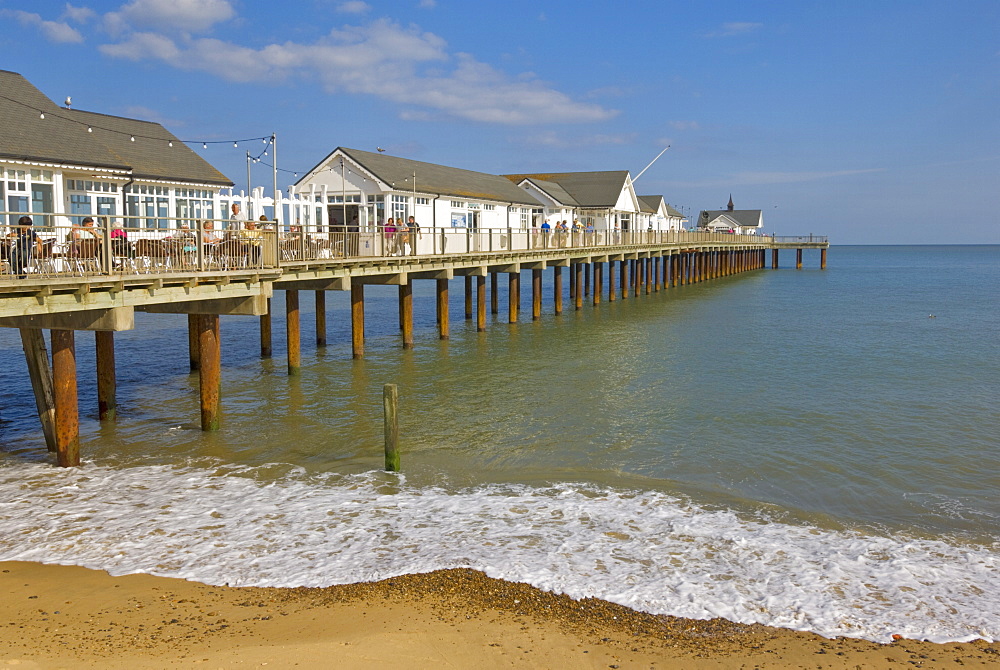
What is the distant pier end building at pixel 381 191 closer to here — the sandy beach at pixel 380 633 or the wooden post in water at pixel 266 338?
the wooden post in water at pixel 266 338

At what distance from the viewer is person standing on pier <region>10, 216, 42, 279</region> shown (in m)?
11.5

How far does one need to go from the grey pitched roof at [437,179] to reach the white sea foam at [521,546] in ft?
65.5

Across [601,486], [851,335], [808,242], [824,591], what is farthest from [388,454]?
[808,242]

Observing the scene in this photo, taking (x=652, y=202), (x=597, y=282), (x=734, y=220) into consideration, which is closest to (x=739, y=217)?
(x=734, y=220)

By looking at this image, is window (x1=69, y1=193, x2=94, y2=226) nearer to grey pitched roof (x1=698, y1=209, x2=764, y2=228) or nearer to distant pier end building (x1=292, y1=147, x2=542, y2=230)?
distant pier end building (x1=292, y1=147, x2=542, y2=230)

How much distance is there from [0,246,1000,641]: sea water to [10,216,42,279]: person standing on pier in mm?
3079

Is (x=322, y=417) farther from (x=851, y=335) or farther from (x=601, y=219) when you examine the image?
(x=601, y=219)

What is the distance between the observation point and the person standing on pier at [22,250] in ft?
37.7

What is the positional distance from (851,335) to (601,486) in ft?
80.5

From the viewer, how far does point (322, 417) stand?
1700 cm

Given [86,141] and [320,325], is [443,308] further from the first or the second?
[86,141]

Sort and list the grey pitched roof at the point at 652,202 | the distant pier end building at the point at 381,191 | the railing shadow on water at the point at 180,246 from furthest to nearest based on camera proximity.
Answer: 1. the grey pitched roof at the point at 652,202
2. the distant pier end building at the point at 381,191
3. the railing shadow on water at the point at 180,246

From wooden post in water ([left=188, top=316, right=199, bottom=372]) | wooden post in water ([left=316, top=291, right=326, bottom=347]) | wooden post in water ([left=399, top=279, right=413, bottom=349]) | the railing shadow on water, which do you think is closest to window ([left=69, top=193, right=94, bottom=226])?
the railing shadow on water

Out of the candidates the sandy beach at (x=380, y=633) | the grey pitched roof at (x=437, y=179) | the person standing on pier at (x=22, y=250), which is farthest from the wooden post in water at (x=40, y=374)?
the grey pitched roof at (x=437, y=179)
